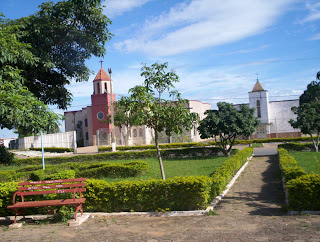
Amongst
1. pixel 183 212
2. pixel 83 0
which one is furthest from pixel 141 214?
pixel 83 0

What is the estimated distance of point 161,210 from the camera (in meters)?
7.58

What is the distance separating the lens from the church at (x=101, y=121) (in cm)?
4038

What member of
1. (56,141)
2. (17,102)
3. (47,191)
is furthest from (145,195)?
(56,141)

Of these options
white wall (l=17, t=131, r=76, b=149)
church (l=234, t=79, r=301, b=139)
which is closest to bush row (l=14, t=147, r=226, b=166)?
white wall (l=17, t=131, r=76, b=149)

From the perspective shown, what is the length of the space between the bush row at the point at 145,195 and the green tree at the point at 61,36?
4470mm

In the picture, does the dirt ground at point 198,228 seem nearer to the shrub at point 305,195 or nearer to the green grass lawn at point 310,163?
the shrub at point 305,195

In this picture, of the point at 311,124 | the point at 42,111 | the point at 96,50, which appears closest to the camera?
the point at 42,111

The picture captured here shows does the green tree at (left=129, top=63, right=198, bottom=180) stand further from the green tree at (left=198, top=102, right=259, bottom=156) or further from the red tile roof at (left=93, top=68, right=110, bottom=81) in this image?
the red tile roof at (left=93, top=68, right=110, bottom=81)

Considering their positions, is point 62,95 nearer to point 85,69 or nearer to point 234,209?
point 85,69

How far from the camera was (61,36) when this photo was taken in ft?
35.2

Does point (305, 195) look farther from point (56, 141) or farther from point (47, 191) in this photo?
point (56, 141)

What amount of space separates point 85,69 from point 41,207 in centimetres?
558

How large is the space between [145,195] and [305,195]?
3568 millimetres

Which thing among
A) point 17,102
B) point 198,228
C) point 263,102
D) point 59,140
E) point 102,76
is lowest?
point 198,228
